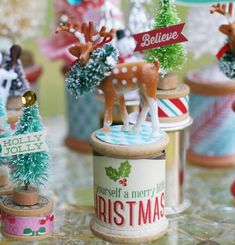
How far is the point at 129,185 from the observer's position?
167cm

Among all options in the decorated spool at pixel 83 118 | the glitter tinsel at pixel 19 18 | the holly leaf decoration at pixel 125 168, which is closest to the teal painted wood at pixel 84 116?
the decorated spool at pixel 83 118

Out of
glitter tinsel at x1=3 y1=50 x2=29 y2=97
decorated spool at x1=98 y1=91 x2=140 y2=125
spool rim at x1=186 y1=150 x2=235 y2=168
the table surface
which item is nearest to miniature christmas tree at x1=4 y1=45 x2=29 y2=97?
glitter tinsel at x1=3 y1=50 x2=29 y2=97

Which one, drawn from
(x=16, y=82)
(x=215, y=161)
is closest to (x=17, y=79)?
(x=16, y=82)

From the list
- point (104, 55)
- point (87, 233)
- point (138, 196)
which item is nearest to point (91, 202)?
point (87, 233)

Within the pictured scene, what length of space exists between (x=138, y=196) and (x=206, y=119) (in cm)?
63

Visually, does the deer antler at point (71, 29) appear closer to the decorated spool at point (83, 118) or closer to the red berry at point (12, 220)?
the red berry at point (12, 220)

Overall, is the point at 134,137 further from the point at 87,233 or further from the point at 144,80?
the point at 87,233

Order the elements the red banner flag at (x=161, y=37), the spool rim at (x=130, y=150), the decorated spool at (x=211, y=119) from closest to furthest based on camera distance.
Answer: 1. the spool rim at (x=130, y=150)
2. the red banner flag at (x=161, y=37)
3. the decorated spool at (x=211, y=119)

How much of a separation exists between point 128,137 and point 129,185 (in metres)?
0.11

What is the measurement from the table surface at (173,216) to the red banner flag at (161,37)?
0.32 metres

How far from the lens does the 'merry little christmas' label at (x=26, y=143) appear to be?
1.67 m

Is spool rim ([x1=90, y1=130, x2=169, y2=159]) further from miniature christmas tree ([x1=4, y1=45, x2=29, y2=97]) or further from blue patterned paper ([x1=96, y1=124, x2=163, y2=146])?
miniature christmas tree ([x1=4, y1=45, x2=29, y2=97])

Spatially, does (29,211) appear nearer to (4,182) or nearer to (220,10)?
(4,182)

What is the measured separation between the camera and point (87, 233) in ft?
5.84
